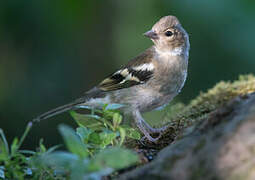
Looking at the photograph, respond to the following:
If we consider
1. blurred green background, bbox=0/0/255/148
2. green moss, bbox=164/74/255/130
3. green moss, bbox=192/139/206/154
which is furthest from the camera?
blurred green background, bbox=0/0/255/148

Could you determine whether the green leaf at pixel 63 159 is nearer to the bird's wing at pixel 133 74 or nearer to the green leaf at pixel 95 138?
the green leaf at pixel 95 138

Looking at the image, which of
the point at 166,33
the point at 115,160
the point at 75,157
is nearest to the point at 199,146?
the point at 115,160

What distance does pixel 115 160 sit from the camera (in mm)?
1432

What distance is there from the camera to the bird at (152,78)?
4.17 m

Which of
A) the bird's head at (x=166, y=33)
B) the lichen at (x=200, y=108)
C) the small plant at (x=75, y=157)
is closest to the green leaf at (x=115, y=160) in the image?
the small plant at (x=75, y=157)

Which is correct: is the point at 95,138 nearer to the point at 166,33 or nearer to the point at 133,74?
the point at 133,74

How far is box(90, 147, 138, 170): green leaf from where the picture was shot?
4.67 feet

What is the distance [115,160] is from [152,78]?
111 inches

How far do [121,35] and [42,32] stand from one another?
4.88ft

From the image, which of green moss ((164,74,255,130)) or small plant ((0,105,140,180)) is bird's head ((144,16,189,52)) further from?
small plant ((0,105,140,180))

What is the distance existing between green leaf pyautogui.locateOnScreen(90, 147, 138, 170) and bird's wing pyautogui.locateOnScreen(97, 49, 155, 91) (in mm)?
2818

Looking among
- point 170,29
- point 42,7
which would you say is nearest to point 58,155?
point 170,29

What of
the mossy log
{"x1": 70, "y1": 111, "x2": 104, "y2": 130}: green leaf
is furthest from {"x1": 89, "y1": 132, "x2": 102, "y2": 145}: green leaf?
the mossy log

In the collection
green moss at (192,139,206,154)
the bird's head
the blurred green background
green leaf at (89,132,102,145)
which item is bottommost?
green moss at (192,139,206,154)
